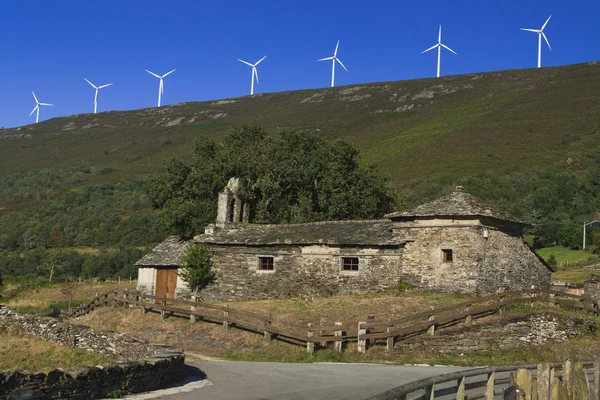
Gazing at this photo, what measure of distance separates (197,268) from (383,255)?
9648 millimetres

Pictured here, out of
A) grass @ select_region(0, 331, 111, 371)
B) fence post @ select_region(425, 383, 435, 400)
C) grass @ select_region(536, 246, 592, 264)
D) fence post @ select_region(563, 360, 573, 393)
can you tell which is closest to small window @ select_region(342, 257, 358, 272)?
grass @ select_region(0, 331, 111, 371)

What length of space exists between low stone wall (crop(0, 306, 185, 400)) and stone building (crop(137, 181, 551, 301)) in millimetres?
13185

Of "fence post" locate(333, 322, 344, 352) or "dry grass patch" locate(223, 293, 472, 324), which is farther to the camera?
"dry grass patch" locate(223, 293, 472, 324)

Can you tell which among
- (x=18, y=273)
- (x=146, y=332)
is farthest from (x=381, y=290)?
(x=18, y=273)

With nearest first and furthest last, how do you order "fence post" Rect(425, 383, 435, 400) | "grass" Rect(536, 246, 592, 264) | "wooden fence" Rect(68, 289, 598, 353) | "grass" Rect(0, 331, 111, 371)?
"fence post" Rect(425, 383, 435, 400) < "grass" Rect(0, 331, 111, 371) < "wooden fence" Rect(68, 289, 598, 353) < "grass" Rect(536, 246, 592, 264)

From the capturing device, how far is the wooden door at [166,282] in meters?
33.2

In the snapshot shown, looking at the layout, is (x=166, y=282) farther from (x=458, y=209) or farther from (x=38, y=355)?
(x=38, y=355)

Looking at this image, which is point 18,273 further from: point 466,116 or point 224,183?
point 466,116

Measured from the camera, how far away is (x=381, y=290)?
91.7ft

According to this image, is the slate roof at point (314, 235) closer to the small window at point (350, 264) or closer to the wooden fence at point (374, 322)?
the small window at point (350, 264)

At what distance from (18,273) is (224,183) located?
33.8m

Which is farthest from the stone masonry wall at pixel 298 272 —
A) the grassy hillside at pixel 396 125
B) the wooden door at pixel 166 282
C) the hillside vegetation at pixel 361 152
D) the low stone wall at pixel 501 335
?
the grassy hillside at pixel 396 125

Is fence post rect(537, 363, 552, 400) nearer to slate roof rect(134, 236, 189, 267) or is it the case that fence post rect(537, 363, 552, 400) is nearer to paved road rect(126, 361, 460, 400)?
paved road rect(126, 361, 460, 400)

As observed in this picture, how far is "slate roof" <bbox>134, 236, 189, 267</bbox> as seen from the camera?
110ft
